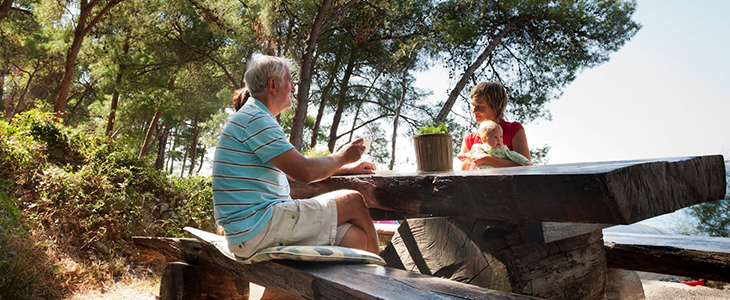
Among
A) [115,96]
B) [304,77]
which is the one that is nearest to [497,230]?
[304,77]

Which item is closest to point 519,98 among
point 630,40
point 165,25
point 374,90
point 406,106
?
point 630,40

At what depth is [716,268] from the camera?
253 cm

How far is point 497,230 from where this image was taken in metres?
1.95

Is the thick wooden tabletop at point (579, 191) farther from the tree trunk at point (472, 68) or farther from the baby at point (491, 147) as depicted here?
the tree trunk at point (472, 68)

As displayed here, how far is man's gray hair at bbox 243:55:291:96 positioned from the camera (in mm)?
2168

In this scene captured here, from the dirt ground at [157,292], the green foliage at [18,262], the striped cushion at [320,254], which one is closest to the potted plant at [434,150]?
the striped cushion at [320,254]

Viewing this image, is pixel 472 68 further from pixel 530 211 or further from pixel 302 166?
pixel 530 211

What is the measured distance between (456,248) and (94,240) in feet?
13.0

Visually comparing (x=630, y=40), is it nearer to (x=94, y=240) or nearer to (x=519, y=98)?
(x=519, y=98)

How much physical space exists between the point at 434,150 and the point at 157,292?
311cm

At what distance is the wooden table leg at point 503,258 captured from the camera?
1.91 metres

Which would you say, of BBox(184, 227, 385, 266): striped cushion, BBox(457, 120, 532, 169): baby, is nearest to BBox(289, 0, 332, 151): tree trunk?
BBox(457, 120, 532, 169): baby

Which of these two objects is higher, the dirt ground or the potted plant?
the potted plant

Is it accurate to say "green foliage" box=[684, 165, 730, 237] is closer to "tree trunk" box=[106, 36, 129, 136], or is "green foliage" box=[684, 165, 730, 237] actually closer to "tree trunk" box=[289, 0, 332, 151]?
"tree trunk" box=[289, 0, 332, 151]
